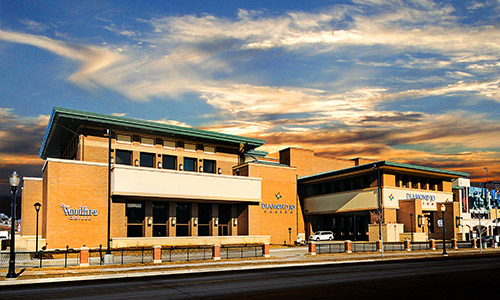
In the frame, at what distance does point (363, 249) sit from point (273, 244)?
58.3 ft

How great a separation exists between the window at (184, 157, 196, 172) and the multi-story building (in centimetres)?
14

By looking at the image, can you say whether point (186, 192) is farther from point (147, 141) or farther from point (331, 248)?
point (331, 248)

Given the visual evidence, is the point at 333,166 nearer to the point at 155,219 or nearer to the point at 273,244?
the point at 273,244

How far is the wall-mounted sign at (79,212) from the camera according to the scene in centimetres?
4725

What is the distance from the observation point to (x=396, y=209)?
66.1 meters

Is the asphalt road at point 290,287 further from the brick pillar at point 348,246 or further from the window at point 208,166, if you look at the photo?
the window at point 208,166

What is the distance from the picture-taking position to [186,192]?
55719 millimetres

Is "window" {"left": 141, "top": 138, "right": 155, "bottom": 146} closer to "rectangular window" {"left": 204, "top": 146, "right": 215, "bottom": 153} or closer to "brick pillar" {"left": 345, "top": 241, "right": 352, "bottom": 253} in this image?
"rectangular window" {"left": 204, "top": 146, "right": 215, "bottom": 153}

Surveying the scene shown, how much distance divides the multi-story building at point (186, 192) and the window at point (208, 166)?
15 centimetres

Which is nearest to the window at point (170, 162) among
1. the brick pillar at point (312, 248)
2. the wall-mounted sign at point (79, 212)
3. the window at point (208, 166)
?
the window at point (208, 166)

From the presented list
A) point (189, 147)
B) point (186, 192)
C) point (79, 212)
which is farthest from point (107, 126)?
point (186, 192)

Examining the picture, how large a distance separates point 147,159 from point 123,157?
3.35 m

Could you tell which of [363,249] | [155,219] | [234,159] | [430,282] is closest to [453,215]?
[363,249]

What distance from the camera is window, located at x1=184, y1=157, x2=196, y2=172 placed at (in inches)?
2437
